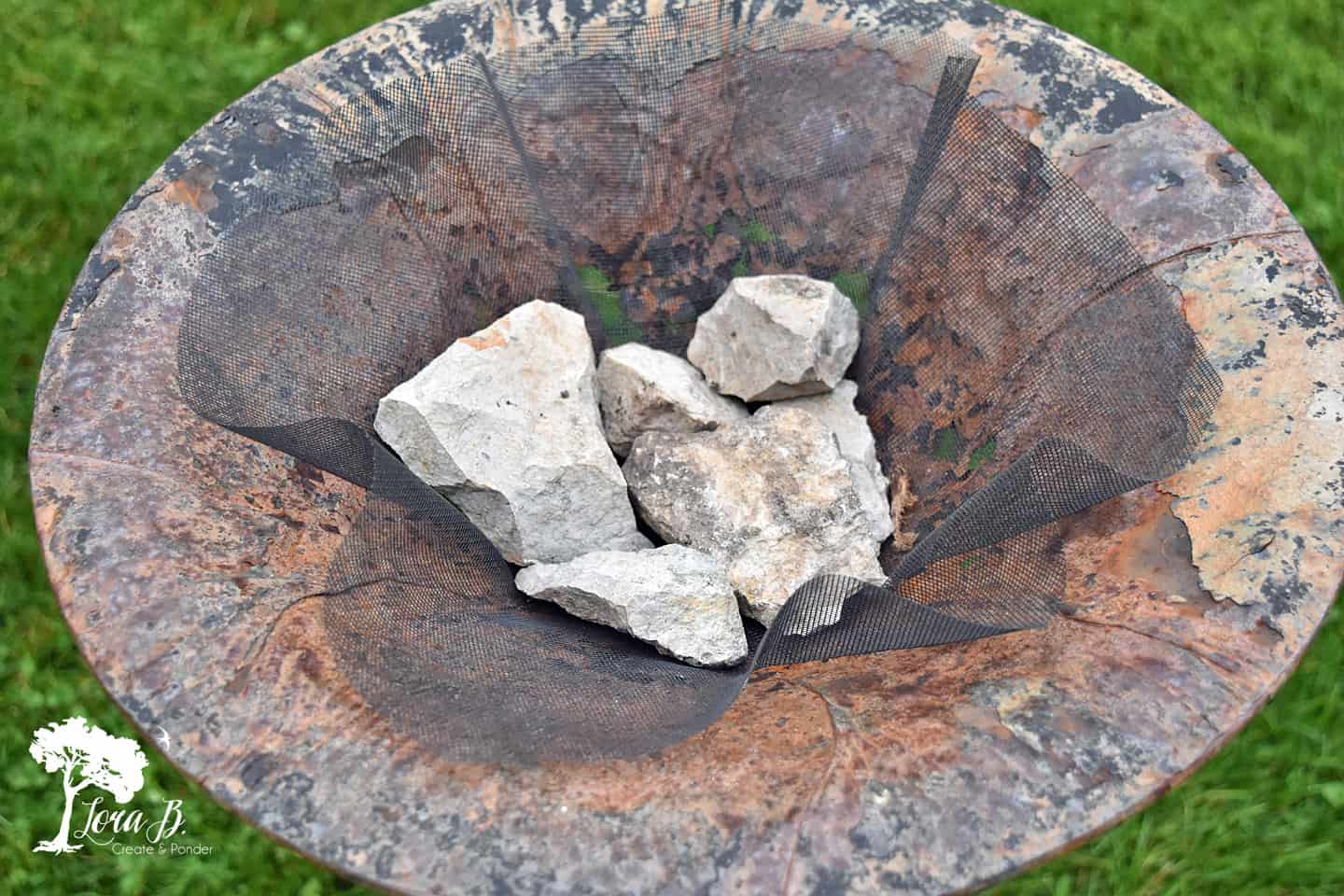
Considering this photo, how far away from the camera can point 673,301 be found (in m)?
1.93

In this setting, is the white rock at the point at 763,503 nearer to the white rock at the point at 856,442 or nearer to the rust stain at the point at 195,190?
the white rock at the point at 856,442

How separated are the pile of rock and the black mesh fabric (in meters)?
0.07

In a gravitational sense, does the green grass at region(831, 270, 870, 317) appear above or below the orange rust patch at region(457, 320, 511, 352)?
below

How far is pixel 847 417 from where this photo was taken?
71.6 inches

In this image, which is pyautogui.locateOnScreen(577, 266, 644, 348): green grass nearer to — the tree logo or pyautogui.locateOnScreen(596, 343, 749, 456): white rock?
pyautogui.locateOnScreen(596, 343, 749, 456): white rock

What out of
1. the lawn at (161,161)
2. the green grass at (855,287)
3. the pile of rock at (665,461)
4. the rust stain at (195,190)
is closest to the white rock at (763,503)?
the pile of rock at (665,461)

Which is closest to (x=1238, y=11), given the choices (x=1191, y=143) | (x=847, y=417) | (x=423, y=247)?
(x=1191, y=143)

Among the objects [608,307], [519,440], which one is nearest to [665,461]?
[519,440]

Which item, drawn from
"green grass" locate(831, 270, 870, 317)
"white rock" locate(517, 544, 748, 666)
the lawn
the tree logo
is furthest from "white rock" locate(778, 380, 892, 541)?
the tree logo

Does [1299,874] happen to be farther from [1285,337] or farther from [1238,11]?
[1238,11]

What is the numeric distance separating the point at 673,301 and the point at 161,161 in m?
1.86

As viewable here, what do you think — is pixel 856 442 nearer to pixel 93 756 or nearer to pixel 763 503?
pixel 763 503

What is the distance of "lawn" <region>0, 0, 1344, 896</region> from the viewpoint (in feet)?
7.01

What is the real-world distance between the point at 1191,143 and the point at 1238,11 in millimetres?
2119
